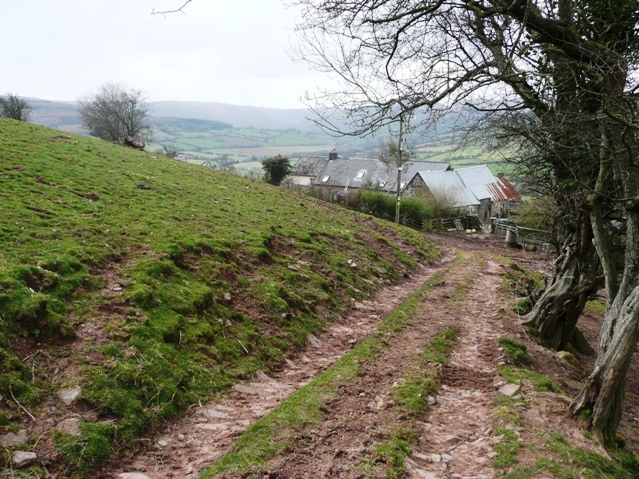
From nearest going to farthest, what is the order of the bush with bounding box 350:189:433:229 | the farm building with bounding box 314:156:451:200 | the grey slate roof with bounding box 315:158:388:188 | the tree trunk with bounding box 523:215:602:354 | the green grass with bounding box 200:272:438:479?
the green grass with bounding box 200:272:438:479 < the tree trunk with bounding box 523:215:602:354 < the bush with bounding box 350:189:433:229 < the farm building with bounding box 314:156:451:200 < the grey slate roof with bounding box 315:158:388:188

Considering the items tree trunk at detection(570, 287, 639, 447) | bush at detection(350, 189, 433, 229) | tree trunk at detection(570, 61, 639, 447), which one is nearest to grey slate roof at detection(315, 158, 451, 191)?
bush at detection(350, 189, 433, 229)

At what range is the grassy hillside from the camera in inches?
210

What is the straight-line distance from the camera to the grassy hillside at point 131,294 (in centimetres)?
533

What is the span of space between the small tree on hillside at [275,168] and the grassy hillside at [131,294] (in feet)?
80.8

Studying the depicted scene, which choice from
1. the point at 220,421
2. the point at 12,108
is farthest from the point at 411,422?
the point at 12,108

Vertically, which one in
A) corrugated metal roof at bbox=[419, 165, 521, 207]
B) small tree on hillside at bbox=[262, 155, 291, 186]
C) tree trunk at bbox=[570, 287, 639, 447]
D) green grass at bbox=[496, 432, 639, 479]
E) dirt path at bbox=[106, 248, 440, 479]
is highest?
corrugated metal roof at bbox=[419, 165, 521, 207]

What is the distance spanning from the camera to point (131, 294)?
747 cm

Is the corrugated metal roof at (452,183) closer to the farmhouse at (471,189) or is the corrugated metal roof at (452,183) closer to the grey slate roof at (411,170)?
the farmhouse at (471,189)

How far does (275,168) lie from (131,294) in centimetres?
3418

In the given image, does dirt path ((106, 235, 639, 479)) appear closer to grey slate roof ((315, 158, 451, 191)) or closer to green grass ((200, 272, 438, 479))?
green grass ((200, 272, 438, 479))

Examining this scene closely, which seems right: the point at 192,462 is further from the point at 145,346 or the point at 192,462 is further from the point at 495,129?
the point at 495,129

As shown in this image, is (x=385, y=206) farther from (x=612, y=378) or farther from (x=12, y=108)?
(x=612, y=378)

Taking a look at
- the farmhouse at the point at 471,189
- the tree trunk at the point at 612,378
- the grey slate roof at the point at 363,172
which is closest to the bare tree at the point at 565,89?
the tree trunk at the point at 612,378

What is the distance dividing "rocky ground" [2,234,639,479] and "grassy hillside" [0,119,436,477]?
13.5 inches
